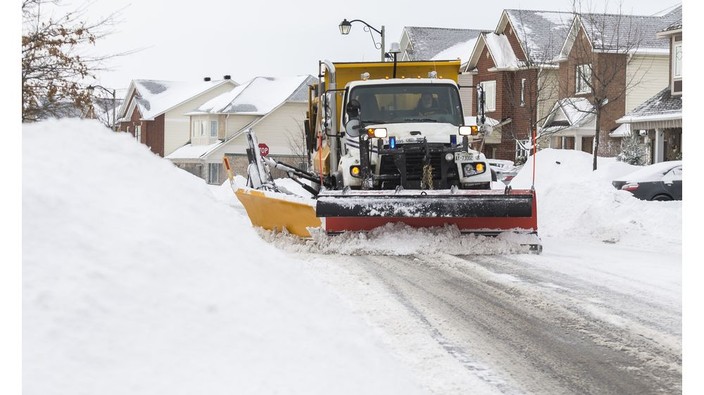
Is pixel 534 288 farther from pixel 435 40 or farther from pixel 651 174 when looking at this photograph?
pixel 435 40

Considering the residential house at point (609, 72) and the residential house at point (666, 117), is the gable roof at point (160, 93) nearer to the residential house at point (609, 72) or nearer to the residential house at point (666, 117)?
the residential house at point (609, 72)

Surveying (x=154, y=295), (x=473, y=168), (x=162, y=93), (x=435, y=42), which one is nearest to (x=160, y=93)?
(x=162, y=93)

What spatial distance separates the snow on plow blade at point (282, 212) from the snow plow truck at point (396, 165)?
0.05 ft

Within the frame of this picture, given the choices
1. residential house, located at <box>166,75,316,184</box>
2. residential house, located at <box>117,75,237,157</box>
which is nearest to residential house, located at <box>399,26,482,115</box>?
residential house, located at <box>166,75,316,184</box>

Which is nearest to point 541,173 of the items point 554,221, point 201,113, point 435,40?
point 554,221

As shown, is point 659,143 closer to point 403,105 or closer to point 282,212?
point 403,105

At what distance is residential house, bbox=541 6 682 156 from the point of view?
128 ft

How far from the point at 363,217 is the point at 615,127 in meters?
31.5

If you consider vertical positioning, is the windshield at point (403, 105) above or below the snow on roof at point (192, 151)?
below

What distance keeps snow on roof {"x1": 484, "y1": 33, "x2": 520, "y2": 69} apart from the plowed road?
36628 millimetres

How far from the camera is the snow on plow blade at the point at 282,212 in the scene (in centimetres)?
1245

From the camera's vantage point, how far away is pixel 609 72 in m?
39.1

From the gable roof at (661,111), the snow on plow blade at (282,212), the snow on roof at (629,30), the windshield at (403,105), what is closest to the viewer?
the snow on plow blade at (282,212)

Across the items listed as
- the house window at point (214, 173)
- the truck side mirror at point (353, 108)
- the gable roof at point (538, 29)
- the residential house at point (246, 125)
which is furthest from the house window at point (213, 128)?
the truck side mirror at point (353, 108)
